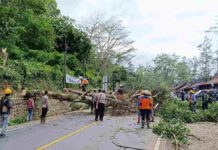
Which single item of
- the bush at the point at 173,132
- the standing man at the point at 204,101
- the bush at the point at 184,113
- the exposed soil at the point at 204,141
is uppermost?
the standing man at the point at 204,101

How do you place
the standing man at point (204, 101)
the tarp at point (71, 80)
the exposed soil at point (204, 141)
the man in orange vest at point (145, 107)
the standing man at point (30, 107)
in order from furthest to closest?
the tarp at point (71, 80), the standing man at point (204, 101), the standing man at point (30, 107), the man in orange vest at point (145, 107), the exposed soil at point (204, 141)

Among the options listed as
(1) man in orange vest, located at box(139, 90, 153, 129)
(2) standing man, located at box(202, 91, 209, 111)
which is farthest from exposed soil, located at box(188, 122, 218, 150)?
(2) standing man, located at box(202, 91, 209, 111)

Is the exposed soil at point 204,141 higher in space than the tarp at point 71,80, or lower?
lower

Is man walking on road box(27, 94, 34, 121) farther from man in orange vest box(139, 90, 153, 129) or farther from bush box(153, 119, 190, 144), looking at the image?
bush box(153, 119, 190, 144)

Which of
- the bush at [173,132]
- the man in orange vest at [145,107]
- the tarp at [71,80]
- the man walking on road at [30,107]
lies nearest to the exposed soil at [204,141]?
the bush at [173,132]

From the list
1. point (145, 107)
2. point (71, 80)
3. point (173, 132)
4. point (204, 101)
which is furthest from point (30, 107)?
point (204, 101)

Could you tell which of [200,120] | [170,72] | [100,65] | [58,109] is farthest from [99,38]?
[170,72]

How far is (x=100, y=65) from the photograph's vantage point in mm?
59375

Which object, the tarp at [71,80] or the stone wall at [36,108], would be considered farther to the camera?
the tarp at [71,80]

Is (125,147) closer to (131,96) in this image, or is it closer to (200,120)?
(200,120)

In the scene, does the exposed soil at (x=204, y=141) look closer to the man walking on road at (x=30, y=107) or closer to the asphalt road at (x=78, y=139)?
the asphalt road at (x=78, y=139)

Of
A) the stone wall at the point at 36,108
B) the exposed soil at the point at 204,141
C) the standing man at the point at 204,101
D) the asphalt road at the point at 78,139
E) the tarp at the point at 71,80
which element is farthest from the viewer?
the tarp at the point at 71,80

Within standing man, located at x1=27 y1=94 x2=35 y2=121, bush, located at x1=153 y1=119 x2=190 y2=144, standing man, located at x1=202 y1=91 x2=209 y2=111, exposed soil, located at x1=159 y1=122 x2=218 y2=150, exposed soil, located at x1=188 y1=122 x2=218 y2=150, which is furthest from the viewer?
standing man, located at x1=202 y1=91 x2=209 y2=111

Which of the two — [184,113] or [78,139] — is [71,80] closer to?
[184,113]
